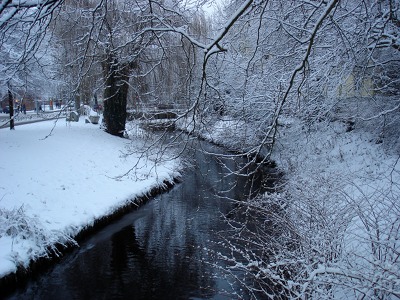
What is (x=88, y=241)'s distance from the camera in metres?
7.52

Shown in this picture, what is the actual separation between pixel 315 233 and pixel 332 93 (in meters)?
4.35

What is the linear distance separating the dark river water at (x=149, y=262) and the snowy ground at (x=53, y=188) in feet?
1.77

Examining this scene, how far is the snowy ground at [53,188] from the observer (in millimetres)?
6320

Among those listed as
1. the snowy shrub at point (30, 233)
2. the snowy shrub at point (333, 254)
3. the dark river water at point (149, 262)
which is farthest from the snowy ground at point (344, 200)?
the snowy shrub at point (30, 233)

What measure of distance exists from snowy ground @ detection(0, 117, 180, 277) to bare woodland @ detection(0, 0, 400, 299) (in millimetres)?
1303

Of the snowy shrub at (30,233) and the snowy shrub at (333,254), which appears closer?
the snowy shrub at (333,254)

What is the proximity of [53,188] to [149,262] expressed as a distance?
3880 millimetres

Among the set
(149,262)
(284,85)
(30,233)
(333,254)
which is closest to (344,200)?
(333,254)

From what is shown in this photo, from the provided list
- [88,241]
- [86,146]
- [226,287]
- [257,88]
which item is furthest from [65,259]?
[86,146]

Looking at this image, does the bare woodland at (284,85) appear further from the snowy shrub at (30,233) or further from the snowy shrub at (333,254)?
the snowy shrub at (30,233)

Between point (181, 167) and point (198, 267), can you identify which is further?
point (181, 167)

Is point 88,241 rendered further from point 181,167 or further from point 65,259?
point 181,167

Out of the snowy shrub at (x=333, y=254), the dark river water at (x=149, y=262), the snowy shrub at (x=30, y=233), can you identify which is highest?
the snowy shrub at (x=333, y=254)

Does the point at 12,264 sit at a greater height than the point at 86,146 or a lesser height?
lesser
